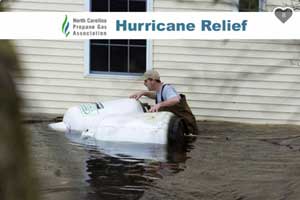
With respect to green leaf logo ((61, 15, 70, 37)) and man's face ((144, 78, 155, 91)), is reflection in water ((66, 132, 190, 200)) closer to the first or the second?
man's face ((144, 78, 155, 91))

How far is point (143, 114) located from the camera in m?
9.09

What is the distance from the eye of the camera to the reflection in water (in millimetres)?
5961

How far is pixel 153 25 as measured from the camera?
445 inches

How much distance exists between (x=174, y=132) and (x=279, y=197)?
9.92 ft

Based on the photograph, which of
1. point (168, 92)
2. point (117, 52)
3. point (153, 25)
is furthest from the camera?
point (117, 52)

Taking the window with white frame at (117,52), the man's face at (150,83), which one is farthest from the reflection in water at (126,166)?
the window with white frame at (117,52)

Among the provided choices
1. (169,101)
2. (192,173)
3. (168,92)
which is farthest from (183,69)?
(192,173)

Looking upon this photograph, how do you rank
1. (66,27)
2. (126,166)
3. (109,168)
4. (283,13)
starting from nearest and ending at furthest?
(109,168) < (126,166) < (283,13) < (66,27)

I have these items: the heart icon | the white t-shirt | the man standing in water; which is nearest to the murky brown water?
the man standing in water

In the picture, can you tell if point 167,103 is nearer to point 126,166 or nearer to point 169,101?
point 169,101

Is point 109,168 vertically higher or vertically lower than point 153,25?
lower

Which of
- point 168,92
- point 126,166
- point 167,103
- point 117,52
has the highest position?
point 117,52

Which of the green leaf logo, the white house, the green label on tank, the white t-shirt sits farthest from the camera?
the white house

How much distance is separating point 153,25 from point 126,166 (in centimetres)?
471
